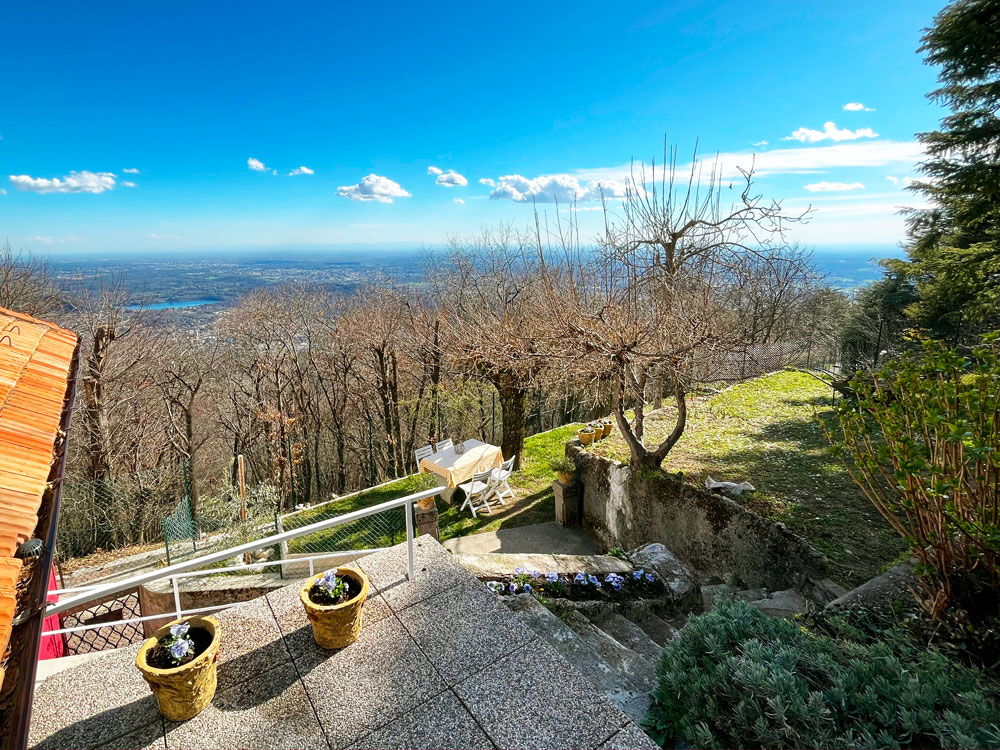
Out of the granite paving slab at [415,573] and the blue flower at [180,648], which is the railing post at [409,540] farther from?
the blue flower at [180,648]

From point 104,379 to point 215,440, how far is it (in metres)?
5.69

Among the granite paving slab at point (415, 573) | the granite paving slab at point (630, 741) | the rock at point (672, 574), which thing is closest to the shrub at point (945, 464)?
the granite paving slab at point (630, 741)

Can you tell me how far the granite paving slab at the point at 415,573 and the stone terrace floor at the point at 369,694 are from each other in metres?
0.16

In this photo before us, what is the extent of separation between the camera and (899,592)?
3.45m

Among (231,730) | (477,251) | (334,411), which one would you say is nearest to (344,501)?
(334,411)

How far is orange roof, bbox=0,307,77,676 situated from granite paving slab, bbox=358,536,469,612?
2211mm

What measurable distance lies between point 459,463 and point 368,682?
690cm

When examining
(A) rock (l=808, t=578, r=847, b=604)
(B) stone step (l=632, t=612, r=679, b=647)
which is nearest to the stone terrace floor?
(B) stone step (l=632, t=612, r=679, b=647)

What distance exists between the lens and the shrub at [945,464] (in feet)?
8.38

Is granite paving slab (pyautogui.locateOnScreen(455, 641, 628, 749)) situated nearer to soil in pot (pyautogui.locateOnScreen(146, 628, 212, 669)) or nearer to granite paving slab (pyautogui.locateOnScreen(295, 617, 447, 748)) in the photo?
granite paving slab (pyautogui.locateOnScreen(295, 617, 447, 748))

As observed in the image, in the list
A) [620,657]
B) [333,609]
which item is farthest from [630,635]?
[333,609]

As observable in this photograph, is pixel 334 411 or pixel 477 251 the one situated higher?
pixel 477 251

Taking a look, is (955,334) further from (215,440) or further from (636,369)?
(215,440)

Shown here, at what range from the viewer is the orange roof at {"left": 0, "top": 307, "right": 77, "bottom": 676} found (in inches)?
61.0
